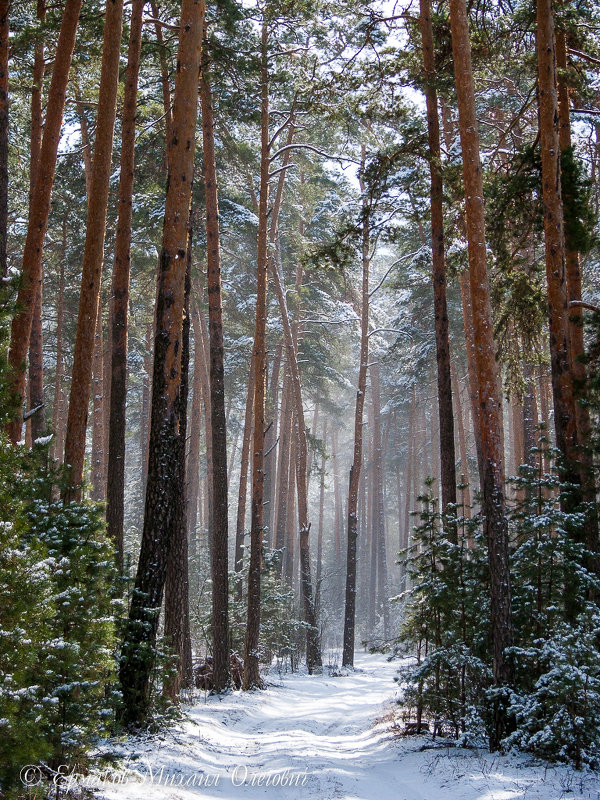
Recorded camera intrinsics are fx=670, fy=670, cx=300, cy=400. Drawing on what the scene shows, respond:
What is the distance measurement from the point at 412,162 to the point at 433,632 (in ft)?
25.5

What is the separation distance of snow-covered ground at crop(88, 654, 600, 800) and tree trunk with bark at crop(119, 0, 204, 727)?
794mm

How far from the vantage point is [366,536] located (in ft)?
171

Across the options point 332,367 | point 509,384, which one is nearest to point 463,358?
point 332,367

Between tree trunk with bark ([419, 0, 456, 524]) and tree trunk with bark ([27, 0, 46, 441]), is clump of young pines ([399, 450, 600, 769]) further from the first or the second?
tree trunk with bark ([27, 0, 46, 441])

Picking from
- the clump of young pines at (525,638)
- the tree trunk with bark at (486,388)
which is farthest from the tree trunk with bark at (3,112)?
the clump of young pines at (525,638)

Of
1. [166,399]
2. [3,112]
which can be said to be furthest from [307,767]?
[3,112]

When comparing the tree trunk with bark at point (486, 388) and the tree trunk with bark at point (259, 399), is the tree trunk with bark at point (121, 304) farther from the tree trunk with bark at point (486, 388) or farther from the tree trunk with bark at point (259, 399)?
the tree trunk with bark at point (486, 388)

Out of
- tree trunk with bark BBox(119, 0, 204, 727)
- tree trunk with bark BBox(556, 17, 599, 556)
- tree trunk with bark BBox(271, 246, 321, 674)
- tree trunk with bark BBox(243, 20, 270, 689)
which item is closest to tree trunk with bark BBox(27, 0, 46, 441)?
tree trunk with bark BBox(119, 0, 204, 727)

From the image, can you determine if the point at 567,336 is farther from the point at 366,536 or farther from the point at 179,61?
the point at 366,536

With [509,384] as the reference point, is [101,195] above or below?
above

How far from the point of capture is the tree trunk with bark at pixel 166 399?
704cm
